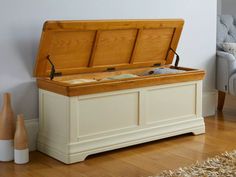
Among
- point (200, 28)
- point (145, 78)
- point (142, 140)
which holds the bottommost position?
point (142, 140)

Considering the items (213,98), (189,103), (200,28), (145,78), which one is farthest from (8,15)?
(213,98)

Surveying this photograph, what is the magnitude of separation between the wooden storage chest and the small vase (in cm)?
22

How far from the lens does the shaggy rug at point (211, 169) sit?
121 inches

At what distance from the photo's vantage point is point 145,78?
3717 millimetres

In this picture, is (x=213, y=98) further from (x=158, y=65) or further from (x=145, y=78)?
(x=145, y=78)

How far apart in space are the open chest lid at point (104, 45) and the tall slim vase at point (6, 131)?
12.8 inches

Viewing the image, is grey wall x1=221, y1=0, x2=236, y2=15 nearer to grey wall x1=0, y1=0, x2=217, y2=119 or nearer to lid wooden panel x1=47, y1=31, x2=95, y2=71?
grey wall x1=0, y1=0, x2=217, y2=119

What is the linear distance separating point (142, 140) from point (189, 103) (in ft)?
1.86

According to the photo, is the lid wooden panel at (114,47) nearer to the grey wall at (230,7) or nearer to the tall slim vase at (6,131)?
the tall slim vase at (6,131)

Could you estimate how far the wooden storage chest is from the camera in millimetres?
3414

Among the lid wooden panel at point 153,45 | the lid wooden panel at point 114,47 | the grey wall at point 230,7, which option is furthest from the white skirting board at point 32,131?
the grey wall at point 230,7

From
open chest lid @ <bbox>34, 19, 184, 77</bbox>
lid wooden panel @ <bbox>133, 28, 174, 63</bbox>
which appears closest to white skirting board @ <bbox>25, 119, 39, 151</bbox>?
open chest lid @ <bbox>34, 19, 184, 77</bbox>

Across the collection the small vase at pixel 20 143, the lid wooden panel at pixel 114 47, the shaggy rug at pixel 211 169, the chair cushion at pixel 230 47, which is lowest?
the shaggy rug at pixel 211 169

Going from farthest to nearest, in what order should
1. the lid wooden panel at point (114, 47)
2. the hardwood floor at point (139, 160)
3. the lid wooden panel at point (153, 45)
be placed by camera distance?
the lid wooden panel at point (153, 45), the lid wooden panel at point (114, 47), the hardwood floor at point (139, 160)
